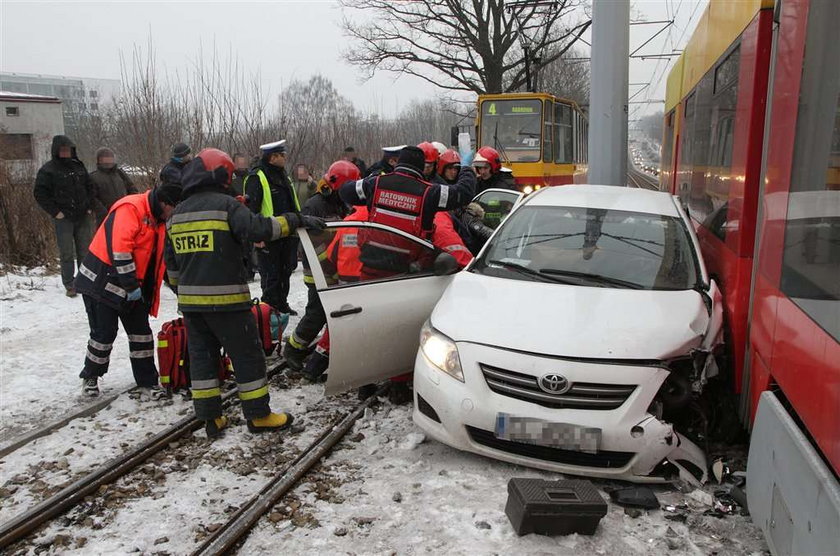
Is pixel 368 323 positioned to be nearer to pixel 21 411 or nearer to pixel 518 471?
pixel 518 471

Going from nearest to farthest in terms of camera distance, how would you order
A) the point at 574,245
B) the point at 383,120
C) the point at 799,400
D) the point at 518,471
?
1. the point at 799,400
2. the point at 518,471
3. the point at 574,245
4. the point at 383,120

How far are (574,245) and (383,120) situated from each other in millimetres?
24607

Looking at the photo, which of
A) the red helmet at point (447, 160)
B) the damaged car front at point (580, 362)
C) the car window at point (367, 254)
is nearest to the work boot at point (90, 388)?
the car window at point (367, 254)

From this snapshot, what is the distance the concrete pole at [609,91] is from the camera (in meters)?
9.62

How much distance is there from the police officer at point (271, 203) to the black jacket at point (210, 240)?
8.51ft

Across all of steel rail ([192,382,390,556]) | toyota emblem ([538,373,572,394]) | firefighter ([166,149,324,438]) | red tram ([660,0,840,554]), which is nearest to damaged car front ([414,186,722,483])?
toyota emblem ([538,373,572,394])

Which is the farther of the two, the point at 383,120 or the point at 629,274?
the point at 383,120

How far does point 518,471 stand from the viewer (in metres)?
3.77

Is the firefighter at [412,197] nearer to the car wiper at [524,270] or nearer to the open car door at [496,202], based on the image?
the car wiper at [524,270]

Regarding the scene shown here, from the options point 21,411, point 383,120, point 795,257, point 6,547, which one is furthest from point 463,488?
point 383,120

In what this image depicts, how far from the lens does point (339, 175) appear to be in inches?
257

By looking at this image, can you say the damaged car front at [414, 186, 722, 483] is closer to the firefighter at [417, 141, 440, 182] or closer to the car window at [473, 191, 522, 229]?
the firefighter at [417, 141, 440, 182]

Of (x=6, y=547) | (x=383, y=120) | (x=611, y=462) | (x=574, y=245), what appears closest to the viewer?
(x=6, y=547)

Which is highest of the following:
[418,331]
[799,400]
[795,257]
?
[795,257]
